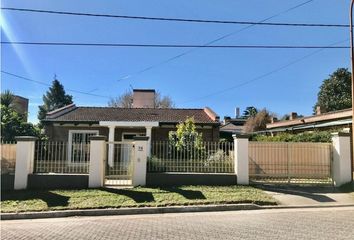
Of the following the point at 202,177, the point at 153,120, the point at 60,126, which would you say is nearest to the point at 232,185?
the point at 202,177

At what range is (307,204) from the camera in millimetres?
13797

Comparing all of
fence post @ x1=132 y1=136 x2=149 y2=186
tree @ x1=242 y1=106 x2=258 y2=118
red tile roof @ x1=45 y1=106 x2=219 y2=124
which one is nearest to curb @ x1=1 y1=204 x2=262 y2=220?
fence post @ x1=132 y1=136 x2=149 y2=186

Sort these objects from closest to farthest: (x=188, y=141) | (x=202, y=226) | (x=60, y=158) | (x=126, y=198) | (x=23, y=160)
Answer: (x=202, y=226) → (x=126, y=198) → (x=23, y=160) → (x=60, y=158) → (x=188, y=141)

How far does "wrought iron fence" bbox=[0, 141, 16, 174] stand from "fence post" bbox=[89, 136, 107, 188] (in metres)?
3.13

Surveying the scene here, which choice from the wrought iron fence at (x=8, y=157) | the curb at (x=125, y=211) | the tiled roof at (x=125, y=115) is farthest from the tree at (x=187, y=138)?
the wrought iron fence at (x=8, y=157)

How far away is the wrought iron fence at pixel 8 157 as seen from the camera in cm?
1655

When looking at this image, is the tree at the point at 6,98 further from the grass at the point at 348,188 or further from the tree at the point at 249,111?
the tree at the point at 249,111

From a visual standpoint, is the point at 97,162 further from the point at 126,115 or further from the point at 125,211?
the point at 126,115

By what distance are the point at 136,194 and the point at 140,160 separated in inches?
85.5

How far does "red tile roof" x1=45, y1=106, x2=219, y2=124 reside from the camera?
26.5 metres

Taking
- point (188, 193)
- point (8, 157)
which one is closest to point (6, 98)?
point (8, 157)

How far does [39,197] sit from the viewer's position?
1452cm

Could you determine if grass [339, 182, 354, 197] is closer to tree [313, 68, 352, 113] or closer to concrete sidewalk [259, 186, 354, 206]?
concrete sidewalk [259, 186, 354, 206]

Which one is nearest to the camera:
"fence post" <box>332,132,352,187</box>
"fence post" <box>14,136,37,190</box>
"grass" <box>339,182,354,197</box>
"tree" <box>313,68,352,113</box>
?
"grass" <box>339,182,354,197</box>
